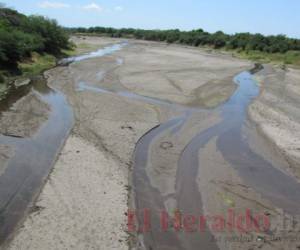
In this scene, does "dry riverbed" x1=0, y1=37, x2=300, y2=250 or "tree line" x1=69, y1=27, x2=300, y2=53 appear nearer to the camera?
"dry riverbed" x1=0, y1=37, x2=300, y2=250

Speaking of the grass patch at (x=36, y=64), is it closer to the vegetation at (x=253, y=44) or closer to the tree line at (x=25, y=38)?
the tree line at (x=25, y=38)

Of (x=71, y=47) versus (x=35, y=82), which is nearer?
(x=35, y=82)

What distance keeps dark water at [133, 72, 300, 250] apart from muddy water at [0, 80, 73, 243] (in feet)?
11.8

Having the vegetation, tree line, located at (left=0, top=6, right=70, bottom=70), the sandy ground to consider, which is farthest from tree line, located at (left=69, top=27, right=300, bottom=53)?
tree line, located at (left=0, top=6, right=70, bottom=70)

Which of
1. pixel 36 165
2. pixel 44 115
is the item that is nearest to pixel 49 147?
pixel 36 165

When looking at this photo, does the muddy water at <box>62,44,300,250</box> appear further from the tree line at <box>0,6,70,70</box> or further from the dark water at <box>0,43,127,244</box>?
the tree line at <box>0,6,70,70</box>

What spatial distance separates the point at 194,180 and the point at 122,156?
3.41 metres

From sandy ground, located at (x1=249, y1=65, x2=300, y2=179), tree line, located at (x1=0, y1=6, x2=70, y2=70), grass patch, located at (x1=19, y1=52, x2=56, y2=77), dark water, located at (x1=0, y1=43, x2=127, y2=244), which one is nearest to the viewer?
dark water, located at (x1=0, y1=43, x2=127, y2=244)

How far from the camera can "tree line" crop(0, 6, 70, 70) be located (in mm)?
32463

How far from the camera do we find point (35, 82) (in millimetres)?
30812

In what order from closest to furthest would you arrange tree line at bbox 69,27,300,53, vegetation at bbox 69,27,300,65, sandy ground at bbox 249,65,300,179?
sandy ground at bbox 249,65,300,179 → vegetation at bbox 69,27,300,65 → tree line at bbox 69,27,300,53

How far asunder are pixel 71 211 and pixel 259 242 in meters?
5.50

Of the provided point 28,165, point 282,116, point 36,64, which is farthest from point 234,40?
point 28,165

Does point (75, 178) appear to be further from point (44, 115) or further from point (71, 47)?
point (71, 47)
